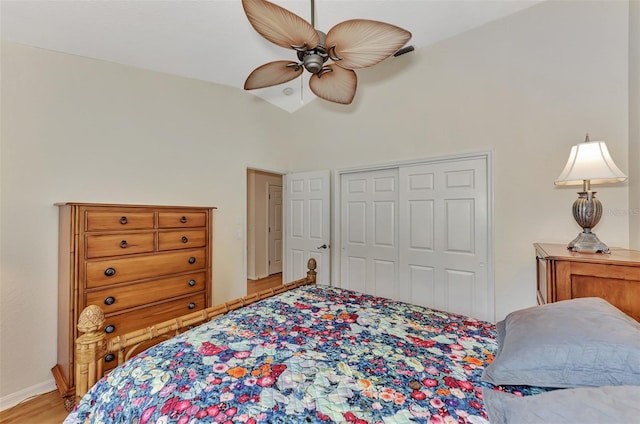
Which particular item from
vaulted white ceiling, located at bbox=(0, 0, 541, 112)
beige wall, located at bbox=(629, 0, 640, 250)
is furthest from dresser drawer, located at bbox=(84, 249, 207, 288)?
beige wall, located at bbox=(629, 0, 640, 250)

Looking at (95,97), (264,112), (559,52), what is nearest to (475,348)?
(559,52)

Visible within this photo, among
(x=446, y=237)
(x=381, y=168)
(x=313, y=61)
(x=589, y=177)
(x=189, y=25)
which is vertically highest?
(x=189, y=25)

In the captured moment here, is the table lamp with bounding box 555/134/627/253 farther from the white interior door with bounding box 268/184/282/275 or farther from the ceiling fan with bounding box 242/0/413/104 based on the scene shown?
the white interior door with bounding box 268/184/282/275

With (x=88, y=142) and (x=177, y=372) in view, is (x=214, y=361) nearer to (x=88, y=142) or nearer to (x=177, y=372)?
(x=177, y=372)

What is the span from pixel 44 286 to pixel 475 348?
2.86m

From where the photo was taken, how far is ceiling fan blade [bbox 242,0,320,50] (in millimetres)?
1259

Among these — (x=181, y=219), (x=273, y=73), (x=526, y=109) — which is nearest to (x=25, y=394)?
(x=181, y=219)

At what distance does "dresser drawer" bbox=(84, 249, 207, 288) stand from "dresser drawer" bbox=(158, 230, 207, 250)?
6cm

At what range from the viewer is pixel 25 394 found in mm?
1956

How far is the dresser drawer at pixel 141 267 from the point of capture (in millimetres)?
1933

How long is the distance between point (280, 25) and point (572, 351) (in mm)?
1731

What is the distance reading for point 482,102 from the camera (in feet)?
8.74

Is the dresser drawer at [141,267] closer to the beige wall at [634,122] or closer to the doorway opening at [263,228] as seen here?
the doorway opening at [263,228]

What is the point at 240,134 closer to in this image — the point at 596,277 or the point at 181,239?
the point at 181,239
